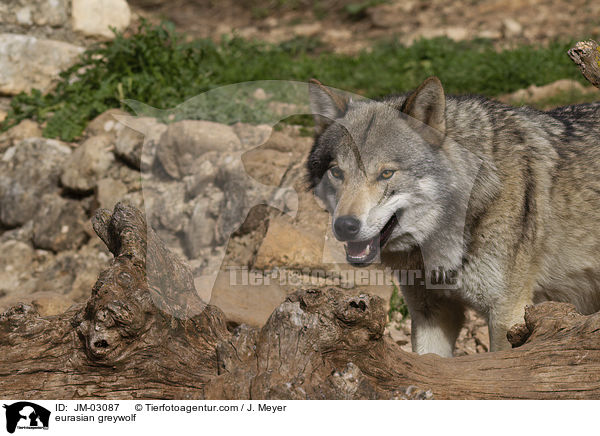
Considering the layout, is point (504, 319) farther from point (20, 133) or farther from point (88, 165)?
point (20, 133)

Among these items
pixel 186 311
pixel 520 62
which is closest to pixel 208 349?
pixel 186 311

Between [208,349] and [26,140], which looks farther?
[26,140]

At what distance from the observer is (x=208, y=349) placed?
10.6ft

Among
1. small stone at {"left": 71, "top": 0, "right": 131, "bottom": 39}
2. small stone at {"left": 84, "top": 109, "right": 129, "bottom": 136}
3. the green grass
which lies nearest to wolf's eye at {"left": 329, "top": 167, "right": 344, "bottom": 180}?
the green grass

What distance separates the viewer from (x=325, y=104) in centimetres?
421

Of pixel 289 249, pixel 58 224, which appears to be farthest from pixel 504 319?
pixel 58 224

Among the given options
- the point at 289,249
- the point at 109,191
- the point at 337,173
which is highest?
the point at 337,173

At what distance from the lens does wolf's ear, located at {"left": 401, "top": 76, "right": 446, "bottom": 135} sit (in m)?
3.74

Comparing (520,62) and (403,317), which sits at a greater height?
(520,62)

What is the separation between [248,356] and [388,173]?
151 cm

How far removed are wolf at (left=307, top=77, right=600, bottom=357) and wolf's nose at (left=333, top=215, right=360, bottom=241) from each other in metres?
0.08

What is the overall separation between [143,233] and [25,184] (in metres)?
4.90
